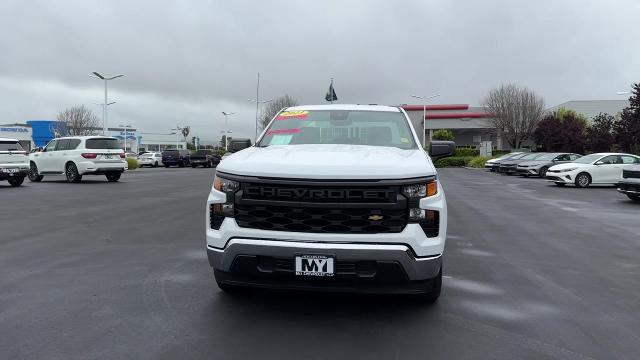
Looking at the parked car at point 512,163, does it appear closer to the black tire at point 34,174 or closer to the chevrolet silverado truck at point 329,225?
the black tire at point 34,174

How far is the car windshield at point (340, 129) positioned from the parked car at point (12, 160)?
15.0m

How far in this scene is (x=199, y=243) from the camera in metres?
7.25

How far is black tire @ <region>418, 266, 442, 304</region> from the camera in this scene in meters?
4.30

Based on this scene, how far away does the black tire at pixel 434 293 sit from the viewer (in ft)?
14.1

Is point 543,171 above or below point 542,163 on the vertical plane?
below

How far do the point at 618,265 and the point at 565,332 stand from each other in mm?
2932

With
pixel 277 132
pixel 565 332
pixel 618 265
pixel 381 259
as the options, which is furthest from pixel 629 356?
pixel 277 132

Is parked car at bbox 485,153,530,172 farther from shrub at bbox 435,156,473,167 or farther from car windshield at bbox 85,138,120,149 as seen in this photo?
car windshield at bbox 85,138,120,149

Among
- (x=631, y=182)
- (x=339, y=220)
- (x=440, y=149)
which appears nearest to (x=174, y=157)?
(x=631, y=182)

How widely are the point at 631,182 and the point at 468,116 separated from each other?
178 feet

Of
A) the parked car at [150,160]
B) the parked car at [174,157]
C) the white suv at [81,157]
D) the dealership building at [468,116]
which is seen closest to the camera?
the white suv at [81,157]

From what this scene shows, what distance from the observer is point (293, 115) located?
595 cm

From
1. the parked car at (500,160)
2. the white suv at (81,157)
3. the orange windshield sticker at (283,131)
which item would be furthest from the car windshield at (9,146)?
the parked car at (500,160)

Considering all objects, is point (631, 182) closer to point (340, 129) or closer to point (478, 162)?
point (340, 129)
